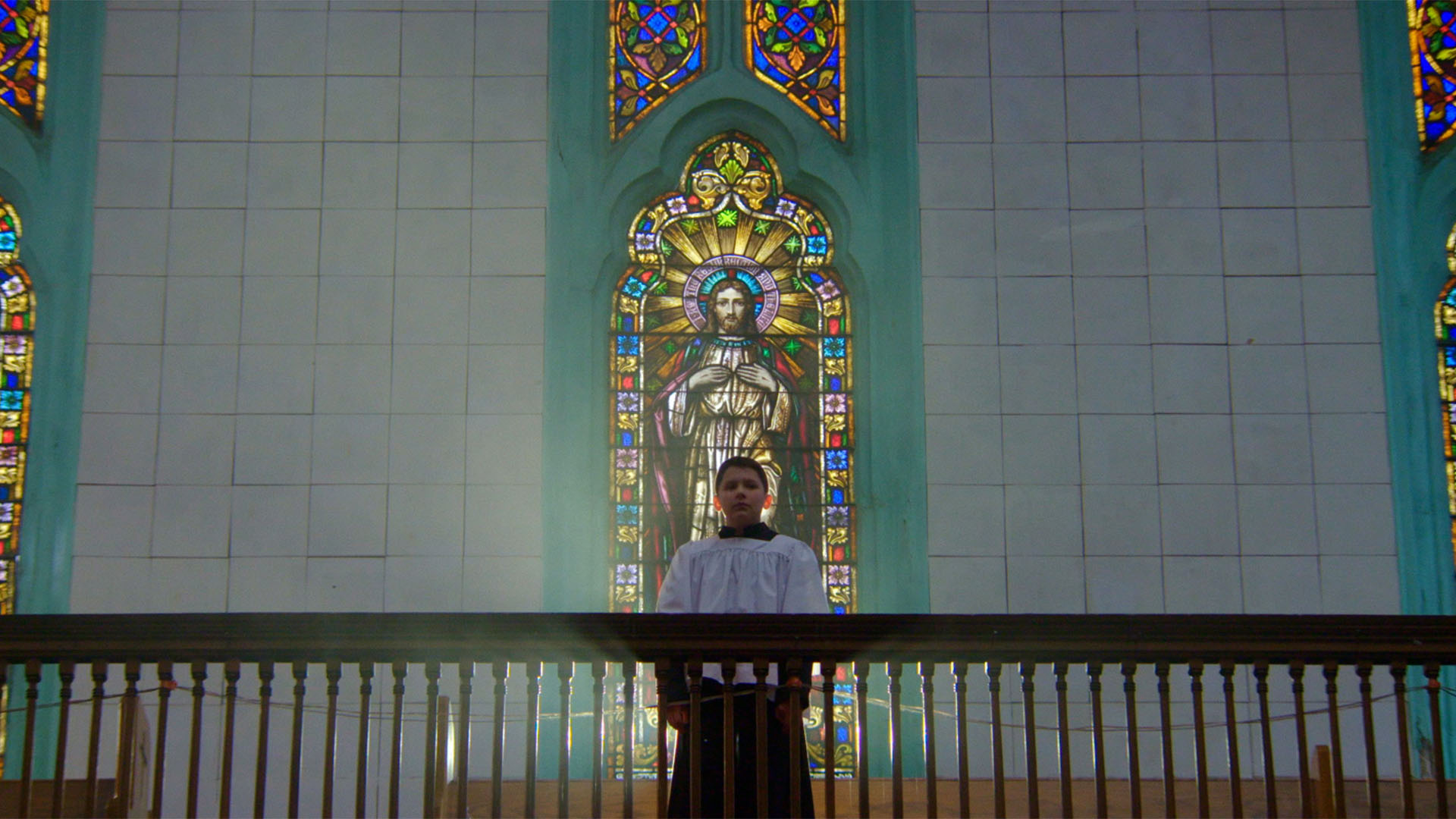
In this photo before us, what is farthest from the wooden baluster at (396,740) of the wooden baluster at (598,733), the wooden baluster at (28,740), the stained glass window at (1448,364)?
the stained glass window at (1448,364)

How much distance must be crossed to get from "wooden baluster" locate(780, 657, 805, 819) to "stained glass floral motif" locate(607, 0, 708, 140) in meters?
3.33

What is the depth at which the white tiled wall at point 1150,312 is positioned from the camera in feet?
18.7

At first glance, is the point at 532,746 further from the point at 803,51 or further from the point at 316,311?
the point at 803,51

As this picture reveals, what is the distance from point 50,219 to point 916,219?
3600 mm

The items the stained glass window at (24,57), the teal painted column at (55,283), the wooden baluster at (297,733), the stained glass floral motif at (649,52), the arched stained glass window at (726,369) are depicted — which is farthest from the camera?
the stained glass floral motif at (649,52)

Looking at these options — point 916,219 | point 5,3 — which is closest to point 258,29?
point 5,3

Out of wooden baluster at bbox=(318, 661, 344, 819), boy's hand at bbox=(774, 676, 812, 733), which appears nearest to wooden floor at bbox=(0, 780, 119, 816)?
wooden baluster at bbox=(318, 661, 344, 819)

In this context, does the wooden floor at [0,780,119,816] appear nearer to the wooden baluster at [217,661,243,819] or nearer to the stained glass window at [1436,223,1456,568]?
the wooden baluster at [217,661,243,819]

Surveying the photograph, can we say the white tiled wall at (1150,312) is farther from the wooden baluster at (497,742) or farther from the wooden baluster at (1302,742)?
the wooden baluster at (497,742)

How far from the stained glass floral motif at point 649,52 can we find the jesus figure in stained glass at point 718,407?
2.71 ft

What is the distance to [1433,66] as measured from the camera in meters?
6.14

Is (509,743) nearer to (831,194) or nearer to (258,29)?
(831,194)

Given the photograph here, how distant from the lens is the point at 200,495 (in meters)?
5.68

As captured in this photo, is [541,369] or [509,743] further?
[541,369]
